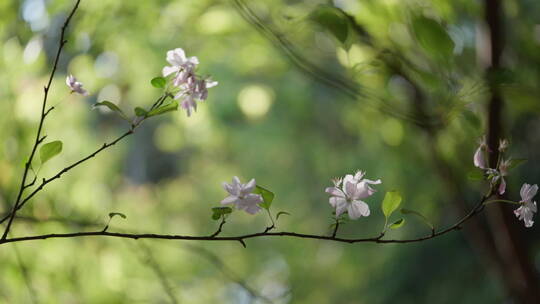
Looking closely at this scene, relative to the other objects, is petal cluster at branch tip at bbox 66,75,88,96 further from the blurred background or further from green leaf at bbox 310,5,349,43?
green leaf at bbox 310,5,349,43

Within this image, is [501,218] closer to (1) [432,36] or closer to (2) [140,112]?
(1) [432,36]

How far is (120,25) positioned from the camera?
108 cm

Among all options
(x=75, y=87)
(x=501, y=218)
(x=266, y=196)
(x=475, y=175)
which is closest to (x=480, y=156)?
(x=475, y=175)

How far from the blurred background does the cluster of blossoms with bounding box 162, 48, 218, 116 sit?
0.14 metres

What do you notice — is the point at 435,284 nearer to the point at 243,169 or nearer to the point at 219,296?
the point at 219,296


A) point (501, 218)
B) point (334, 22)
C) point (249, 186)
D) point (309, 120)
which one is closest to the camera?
point (249, 186)

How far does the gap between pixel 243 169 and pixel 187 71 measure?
331 centimetres

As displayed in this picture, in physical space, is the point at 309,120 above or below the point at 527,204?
below

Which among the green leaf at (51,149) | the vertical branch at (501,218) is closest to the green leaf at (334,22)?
the vertical branch at (501,218)

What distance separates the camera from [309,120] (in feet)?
10.3

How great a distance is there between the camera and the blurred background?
2.72 feet

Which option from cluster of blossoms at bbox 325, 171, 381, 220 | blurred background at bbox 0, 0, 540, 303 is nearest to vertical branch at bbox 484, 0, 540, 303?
blurred background at bbox 0, 0, 540, 303

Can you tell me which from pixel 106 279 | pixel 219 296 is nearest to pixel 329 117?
pixel 219 296

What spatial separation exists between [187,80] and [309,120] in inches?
105
